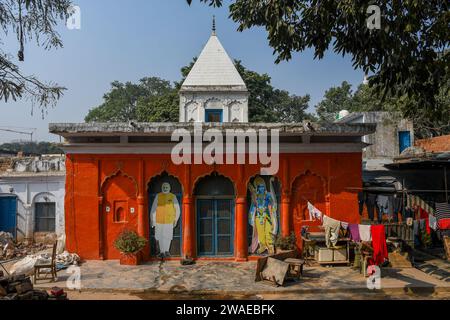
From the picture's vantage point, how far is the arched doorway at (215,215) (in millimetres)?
12008

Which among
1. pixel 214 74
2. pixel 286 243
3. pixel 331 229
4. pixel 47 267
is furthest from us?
pixel 214 74

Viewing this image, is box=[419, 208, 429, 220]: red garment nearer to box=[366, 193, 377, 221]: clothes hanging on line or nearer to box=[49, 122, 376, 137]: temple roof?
box=[366, 193, 377, 221]: clothes hanging on line

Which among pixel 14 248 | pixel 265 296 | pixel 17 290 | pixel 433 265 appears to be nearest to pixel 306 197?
pixel 265 296

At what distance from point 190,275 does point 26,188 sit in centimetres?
947

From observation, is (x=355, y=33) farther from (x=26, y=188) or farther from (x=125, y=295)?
(x=26, y=188)

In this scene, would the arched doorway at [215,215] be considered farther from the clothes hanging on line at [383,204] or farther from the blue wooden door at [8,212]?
the blue wooden door at [8,212]

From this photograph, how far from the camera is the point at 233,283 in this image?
379 inches

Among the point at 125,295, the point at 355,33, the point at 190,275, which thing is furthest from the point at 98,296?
the point at 355,33

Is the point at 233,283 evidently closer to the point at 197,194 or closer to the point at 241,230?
the point at 241,230

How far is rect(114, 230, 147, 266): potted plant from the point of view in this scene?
36.4 ft

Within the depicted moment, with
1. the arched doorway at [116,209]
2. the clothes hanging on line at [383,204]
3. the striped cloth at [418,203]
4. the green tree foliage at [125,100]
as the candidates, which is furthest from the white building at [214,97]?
the green tree foliage at [125,100]

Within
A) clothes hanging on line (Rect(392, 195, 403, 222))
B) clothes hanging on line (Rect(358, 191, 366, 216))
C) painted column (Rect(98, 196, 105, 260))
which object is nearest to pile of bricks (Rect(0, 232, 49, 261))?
painted column (Rect(98, 196, 105, 260))

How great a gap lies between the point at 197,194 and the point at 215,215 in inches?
36.6
